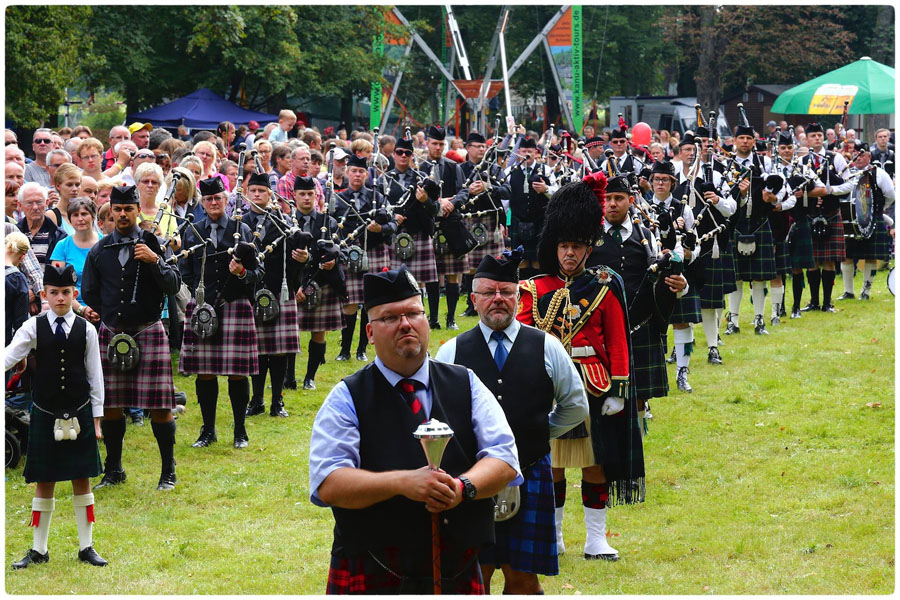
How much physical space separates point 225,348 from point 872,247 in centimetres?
874

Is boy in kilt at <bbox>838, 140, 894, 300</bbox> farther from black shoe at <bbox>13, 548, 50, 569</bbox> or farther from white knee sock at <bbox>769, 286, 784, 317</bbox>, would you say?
black shoe at <bbox>13, 548, 50, 569</bbox>

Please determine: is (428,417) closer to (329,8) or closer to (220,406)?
(220,406)

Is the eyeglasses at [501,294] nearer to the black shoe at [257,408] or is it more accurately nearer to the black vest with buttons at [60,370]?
the black vest with buttons at [60,370]

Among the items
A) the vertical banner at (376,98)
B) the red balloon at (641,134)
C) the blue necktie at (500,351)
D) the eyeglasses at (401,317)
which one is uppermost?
the vertical banner at (376,98)

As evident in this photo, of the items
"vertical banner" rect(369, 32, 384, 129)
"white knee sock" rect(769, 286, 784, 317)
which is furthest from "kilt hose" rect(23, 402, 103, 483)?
"vertical banner" rect(369, 32, 384, 129)

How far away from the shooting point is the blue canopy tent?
20.2 m

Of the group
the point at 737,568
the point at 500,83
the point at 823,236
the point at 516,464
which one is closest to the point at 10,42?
the point at 823,236

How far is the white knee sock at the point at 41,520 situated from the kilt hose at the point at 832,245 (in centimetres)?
940

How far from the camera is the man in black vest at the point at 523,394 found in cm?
448

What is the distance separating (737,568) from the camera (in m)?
5.38

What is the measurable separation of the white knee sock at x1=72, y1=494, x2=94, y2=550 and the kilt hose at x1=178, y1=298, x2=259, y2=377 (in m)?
2.06

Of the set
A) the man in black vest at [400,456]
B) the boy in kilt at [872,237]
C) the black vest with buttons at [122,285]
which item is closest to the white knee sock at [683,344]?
the black vest with buttons at [122,285]

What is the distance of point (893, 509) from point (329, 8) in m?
20.4

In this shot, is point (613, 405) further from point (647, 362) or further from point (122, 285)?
point (122, 285)
